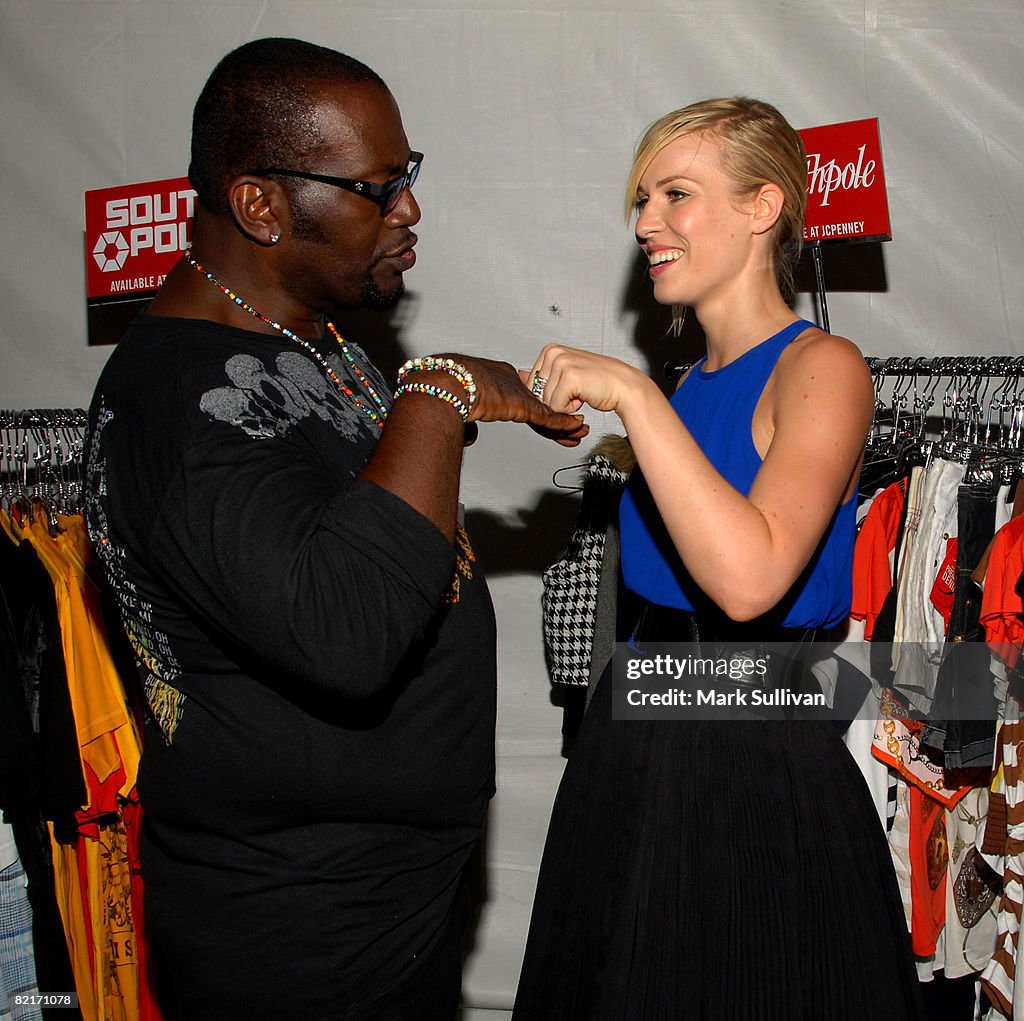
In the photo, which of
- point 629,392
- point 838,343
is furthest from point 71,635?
point 838,343

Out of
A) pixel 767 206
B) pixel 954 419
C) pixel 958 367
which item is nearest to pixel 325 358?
pixel 767 206

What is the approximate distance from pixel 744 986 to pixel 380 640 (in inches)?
28.2

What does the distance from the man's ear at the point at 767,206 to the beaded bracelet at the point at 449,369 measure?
1.95 feet

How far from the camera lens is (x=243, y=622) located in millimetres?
898

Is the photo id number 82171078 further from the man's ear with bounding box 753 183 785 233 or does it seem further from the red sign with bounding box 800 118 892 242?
the red sign with bounding box 800 118 892 242

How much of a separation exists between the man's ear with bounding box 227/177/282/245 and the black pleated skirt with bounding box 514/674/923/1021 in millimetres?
846

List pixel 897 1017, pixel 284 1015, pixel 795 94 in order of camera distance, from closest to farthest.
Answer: pixel 284 1015
pixel 897 1017
pixel 795 94

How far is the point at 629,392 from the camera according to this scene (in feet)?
3.63

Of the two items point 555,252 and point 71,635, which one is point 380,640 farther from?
point 555,252

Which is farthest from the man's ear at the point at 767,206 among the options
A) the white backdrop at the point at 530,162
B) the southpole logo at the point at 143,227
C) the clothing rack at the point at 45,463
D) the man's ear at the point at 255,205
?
the clothing rack at the point at 45,463

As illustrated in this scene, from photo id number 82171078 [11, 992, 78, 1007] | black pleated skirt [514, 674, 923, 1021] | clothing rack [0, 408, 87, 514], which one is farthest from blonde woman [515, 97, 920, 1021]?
clothing rack [0, 408, 87, 514]

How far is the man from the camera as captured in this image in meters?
0.93

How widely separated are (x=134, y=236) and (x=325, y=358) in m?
1.11

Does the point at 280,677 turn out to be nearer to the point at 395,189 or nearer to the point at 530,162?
the point at 395,189
